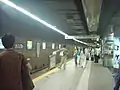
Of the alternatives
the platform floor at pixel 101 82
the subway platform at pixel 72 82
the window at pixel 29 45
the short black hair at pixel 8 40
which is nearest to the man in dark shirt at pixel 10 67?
the short black hair at pixel 8 40

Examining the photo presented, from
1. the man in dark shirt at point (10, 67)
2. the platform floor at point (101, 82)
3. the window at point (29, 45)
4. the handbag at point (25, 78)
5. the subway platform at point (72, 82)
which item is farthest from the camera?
the window at point (29, 45)

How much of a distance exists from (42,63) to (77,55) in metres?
6.07

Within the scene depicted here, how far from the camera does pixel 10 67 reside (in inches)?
112

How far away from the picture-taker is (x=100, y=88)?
1006cm

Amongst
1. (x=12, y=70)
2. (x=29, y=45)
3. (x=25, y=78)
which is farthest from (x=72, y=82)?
(x=12, y=70)

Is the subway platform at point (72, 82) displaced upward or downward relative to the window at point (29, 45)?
downward

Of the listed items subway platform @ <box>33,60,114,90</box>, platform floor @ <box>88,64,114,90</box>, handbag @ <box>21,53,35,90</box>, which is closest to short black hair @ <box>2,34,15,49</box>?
handbag @ <box>21,53,35,90</box>

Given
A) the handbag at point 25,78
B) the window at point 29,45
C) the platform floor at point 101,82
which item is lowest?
the platform floor at point 101,82

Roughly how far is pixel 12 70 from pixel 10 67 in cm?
4

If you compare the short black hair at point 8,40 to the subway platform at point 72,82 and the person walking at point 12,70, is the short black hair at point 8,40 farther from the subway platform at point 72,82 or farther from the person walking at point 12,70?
the subway platform at point 72,82

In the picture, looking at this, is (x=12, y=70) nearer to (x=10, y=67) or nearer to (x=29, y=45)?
(x=10, y=67)

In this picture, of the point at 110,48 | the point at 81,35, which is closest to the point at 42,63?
the point at 110,48

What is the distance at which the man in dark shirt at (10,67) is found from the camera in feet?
9.16

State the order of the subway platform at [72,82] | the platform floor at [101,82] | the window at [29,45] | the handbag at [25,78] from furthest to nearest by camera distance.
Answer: the window at [29,45]
the platform floor at [101,82]
the subway platform at [72,82]
the handbag at [25,78]
